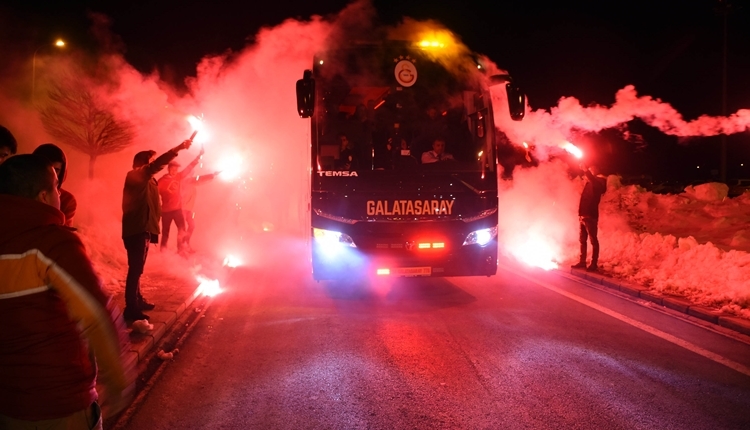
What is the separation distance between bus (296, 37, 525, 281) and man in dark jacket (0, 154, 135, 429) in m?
5.61

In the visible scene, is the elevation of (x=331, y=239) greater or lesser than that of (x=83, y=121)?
lesser

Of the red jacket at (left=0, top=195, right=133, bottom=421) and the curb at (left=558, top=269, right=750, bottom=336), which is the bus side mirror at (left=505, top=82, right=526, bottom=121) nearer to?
the curb at (left=558, top=269, right=750, bottom=336)

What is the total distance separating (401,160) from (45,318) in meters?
6.10

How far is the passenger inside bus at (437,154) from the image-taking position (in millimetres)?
7941

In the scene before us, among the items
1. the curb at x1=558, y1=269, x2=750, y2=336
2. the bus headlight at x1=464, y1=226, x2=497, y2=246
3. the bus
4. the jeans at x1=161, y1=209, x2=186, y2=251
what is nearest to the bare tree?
the jeans at x1=161, y1=209, x2=186, y2=251

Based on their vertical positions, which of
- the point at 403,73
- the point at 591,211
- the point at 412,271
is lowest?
the point at 412,271

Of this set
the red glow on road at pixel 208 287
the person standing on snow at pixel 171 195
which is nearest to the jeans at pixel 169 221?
the person standing on snow at pixel 171 195

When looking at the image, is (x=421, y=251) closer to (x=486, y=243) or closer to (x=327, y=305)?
(x=486, y=243)

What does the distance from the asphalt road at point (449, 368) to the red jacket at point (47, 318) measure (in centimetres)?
211

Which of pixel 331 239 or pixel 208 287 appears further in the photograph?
pixel 208 287

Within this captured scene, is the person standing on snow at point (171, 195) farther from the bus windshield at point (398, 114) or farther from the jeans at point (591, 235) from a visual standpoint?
the jeans at point (591, 235)

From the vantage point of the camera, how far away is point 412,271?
25.8 feet

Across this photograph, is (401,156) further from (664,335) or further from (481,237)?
(664,335)

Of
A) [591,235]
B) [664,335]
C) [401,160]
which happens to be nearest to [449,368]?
[664,335]
